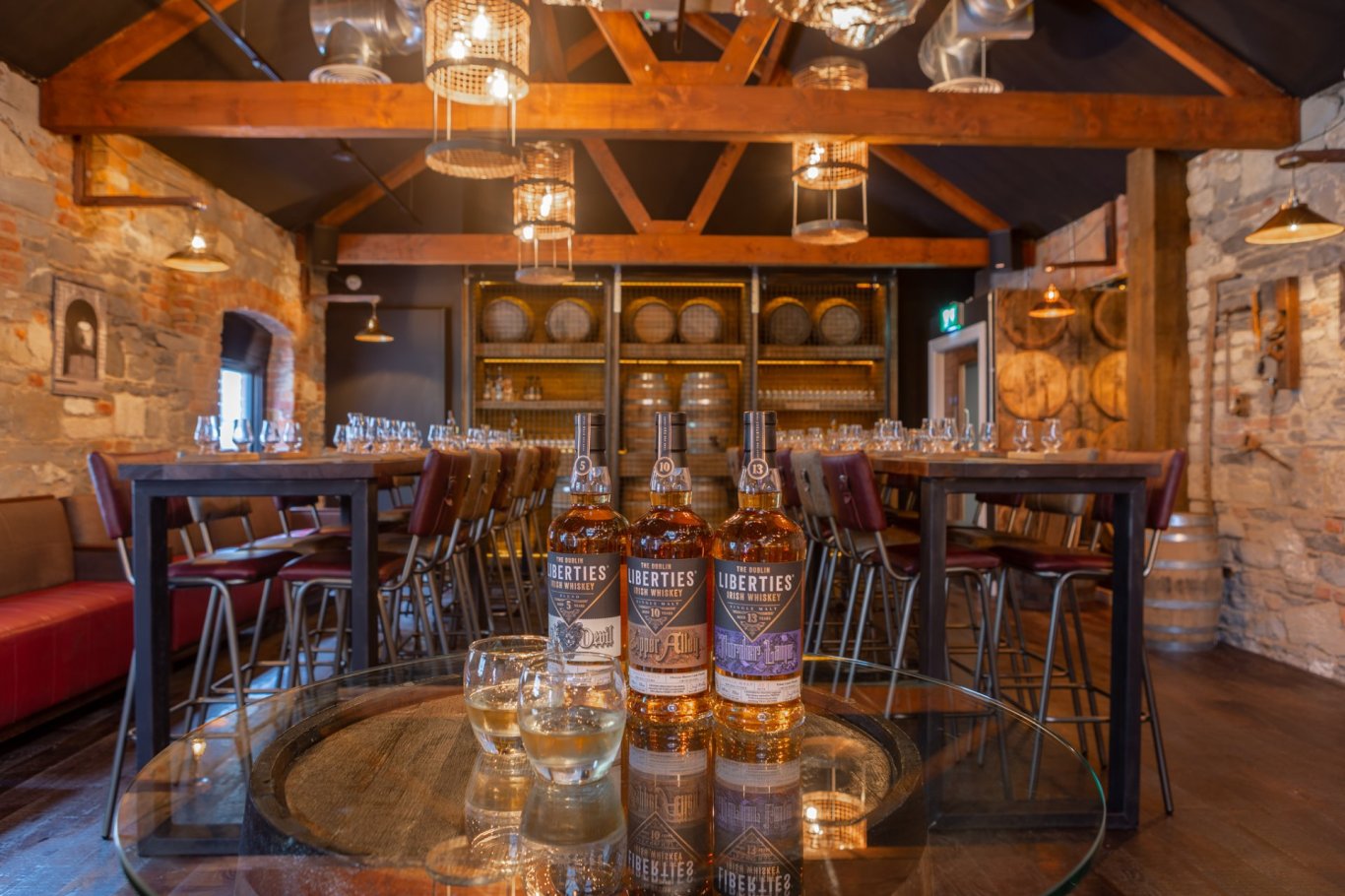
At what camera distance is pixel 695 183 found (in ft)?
27.6

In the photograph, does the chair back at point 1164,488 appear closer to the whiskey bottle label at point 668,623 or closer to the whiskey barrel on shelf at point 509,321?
the whiskey bottle label at point 668,623

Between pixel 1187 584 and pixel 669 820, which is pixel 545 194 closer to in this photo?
pixel 1187 584

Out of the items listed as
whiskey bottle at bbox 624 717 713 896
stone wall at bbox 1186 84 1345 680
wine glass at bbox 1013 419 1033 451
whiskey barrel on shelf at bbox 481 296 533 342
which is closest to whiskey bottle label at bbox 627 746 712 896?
whiskey bottle at bbox 624 717 713 896

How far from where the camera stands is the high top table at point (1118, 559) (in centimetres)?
234

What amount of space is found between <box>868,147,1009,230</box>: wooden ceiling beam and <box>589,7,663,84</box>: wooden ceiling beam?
295 cm

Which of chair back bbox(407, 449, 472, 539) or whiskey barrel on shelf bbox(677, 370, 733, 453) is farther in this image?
whiskey barrel on shelf bbox(677, 370, 733, 453)

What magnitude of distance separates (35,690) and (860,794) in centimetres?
353

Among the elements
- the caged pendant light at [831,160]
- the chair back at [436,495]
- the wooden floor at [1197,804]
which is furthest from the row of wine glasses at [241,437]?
the caged pendant light at [831,160]

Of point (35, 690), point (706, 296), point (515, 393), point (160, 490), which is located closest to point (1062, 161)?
point (706, 296)

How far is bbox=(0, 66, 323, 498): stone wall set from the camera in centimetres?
415

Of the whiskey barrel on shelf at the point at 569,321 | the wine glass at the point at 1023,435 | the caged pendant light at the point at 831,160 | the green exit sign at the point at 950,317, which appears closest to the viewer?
the wine glass at the point at 1023,435

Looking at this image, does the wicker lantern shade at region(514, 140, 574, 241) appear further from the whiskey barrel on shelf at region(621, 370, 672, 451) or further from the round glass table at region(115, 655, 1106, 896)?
the round glass table at region(115, 655, 1106, 896)

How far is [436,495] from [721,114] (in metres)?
3.11

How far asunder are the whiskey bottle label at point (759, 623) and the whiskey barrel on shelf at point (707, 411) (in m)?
6.59
